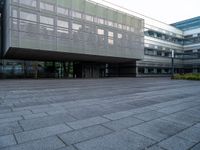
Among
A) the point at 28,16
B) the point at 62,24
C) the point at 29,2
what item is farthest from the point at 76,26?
the point at 29,2

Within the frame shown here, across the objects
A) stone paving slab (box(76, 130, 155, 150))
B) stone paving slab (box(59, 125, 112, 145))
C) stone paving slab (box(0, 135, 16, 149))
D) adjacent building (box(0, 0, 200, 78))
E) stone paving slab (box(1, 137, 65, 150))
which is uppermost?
adjacent building (box(0, 0, 200, 78))

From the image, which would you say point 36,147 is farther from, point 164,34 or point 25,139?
point 164,34

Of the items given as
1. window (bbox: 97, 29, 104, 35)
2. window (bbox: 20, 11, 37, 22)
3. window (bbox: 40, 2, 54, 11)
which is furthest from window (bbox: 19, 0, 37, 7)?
window (bbox: 97, 29, 104, 35)

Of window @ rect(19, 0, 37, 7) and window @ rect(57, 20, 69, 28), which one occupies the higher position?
window @ rect(19, 0, 37, 7)

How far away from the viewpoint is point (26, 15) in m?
20.6

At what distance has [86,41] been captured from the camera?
2598cm

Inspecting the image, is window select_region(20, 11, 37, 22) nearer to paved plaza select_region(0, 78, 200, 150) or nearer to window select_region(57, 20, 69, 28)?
window select_region(57, 20, 69, 28)

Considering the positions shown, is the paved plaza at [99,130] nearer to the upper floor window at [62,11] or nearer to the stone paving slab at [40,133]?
the stone paving slab at [40,133]

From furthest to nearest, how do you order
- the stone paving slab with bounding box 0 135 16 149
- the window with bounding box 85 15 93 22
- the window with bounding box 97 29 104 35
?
the window with bounding box 97 29 104 35, the window with bounding box 85 15 93 22, the stone paving slab with bounding box 0 135 16 149

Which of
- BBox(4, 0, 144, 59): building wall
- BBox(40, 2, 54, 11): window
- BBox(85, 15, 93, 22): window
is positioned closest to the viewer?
BBox(4, 0, 144, 59): building wall

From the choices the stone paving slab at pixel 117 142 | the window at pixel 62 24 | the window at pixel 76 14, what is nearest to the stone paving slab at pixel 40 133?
the stone paving slab at pixel 117 142

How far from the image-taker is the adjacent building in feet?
69.5

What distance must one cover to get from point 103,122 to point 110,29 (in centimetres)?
2699

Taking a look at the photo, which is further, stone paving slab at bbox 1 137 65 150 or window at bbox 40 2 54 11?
window at bbox 40 2 54 11
